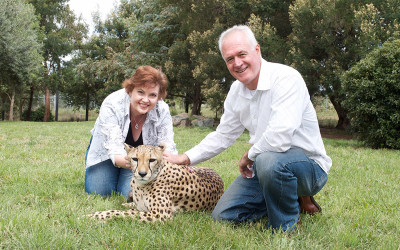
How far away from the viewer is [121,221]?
3.15 meters

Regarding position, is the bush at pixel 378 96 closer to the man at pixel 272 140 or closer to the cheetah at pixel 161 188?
the man at pixel 272 140

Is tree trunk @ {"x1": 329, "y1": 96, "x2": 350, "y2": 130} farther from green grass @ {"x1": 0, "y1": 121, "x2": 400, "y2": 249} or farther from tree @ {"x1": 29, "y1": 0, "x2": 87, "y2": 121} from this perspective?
tree @ {"x1": 29, "y1": 0, "x2": 87, "y2": 121}

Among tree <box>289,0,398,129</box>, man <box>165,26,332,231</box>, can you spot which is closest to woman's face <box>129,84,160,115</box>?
man <box>165,26,332,231</box>

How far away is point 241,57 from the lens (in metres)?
3.09

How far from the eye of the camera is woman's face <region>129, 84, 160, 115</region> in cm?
392

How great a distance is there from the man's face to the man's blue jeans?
2.39 ft

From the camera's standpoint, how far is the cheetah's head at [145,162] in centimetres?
316

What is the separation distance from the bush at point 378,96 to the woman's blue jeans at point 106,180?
779 cm

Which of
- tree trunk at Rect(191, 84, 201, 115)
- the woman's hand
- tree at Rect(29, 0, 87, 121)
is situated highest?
tree at Rect(29, 0, 87, 121)

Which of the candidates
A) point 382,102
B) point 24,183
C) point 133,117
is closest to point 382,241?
point 133,117

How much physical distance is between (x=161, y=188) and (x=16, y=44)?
19.9m

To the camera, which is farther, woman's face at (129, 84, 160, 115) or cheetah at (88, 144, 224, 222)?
woman's face at (129, 84, 160, 115)

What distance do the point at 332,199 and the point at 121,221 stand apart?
8.20 feet

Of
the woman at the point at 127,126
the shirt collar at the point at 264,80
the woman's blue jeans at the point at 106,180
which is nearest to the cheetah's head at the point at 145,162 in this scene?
the woman at the point at 127,126
